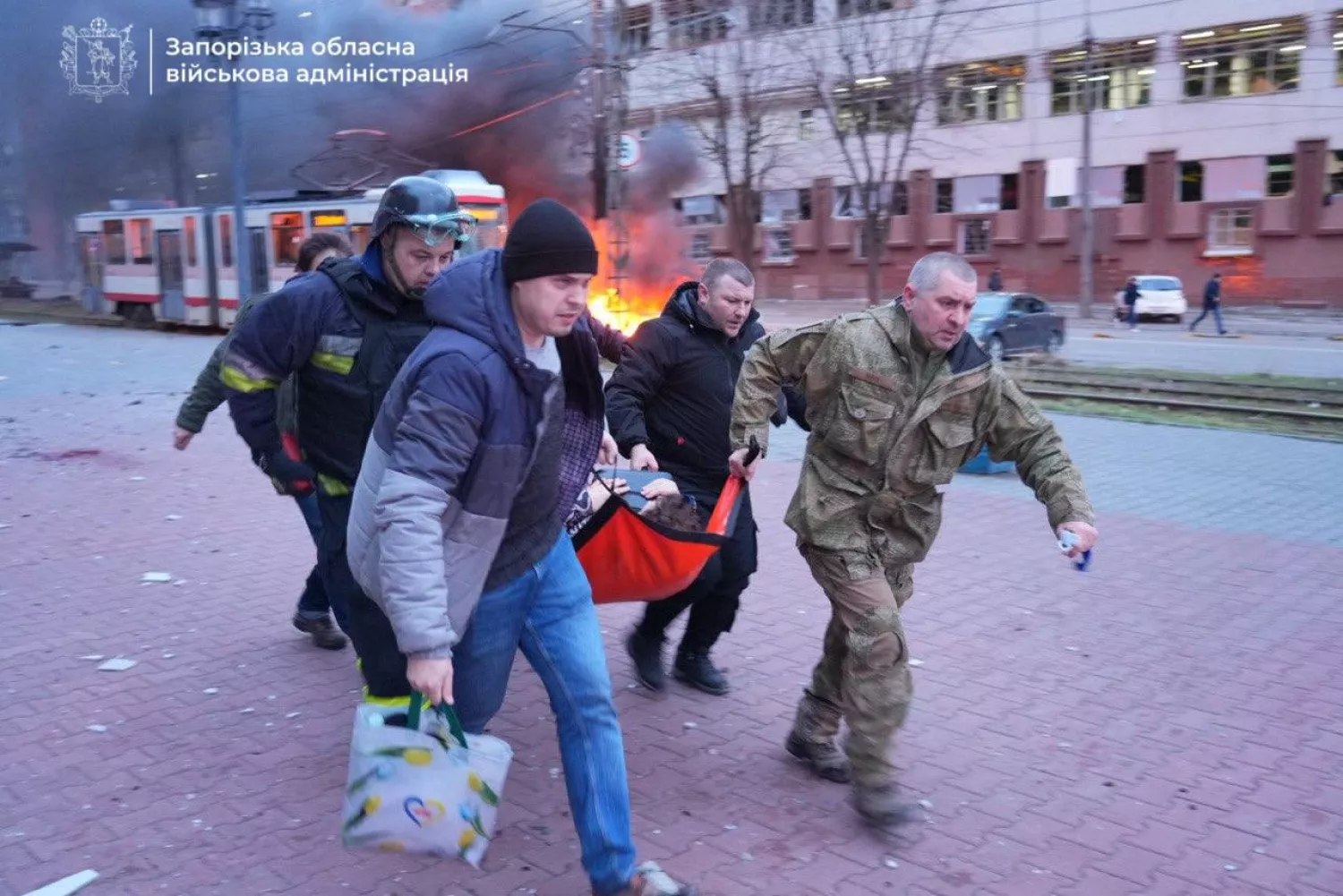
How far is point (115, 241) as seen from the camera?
29.0 metres

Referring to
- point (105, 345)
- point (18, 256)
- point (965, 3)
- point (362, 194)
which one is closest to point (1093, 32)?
point (965, 3)

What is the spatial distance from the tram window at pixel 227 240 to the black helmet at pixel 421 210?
23.4m

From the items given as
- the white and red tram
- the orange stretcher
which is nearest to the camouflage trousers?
the orange stretcher

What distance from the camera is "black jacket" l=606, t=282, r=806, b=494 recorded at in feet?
14.8

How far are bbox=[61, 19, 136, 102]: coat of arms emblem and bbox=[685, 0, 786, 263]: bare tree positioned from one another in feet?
61.7

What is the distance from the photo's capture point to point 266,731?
446 cm

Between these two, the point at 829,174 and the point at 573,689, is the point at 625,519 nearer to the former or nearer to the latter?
the point at 573,689

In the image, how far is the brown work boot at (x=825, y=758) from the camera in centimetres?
407

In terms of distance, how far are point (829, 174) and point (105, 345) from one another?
2768 cm

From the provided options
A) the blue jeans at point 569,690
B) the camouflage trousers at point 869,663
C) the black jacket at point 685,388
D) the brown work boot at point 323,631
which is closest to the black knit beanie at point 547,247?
the blue jeans at point 569,690

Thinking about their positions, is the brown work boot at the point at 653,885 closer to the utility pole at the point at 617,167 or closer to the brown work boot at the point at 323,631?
the brown work boot at the point at 323,631

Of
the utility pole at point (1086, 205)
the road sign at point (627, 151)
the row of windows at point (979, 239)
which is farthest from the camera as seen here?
the row of windows at point (979, 239)

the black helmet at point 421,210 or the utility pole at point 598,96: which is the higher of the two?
the utility pole at point 598,96

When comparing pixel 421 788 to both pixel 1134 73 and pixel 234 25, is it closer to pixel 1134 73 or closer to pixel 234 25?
pixel 234 25
